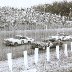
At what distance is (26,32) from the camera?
7.20 metres

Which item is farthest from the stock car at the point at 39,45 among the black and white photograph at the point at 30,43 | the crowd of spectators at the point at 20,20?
the crowd of spectators at the point at 20,20

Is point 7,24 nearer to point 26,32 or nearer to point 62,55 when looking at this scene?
point 26,32

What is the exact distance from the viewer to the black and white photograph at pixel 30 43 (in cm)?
473

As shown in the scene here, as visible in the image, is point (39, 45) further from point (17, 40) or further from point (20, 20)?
point (20, 20)

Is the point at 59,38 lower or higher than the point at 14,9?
lower

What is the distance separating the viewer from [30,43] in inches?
253

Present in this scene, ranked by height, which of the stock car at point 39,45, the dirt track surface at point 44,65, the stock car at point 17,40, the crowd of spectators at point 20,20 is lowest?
the dirt track surface at point 44,65

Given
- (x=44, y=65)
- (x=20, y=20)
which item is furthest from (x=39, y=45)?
(x=44, y=65)

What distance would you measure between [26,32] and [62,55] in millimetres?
1840

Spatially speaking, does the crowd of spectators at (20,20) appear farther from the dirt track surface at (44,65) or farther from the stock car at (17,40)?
the dirt track surface at (44,65)

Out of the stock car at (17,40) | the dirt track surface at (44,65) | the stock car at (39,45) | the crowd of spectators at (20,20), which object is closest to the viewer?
the dirt track surface at (44,65)

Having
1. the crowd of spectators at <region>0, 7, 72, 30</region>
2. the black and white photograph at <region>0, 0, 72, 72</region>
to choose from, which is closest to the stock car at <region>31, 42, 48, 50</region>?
the black and white photograph at <region>0, 0, 72, 72</region>

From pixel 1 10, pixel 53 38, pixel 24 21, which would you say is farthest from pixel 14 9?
pixel 53 38

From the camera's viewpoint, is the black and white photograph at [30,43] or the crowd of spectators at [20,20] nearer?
the black and white photograph at [30,43]
